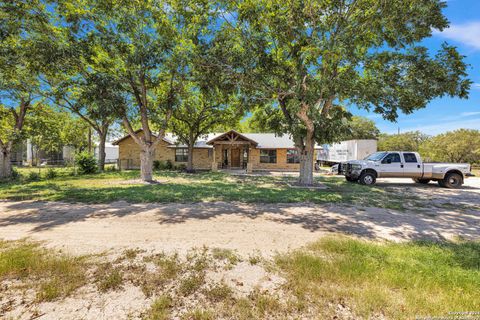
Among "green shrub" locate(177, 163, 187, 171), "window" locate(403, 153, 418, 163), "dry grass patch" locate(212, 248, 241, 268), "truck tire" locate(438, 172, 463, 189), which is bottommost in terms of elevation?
"dry grass patch" locate(212, 248, 241, 268)

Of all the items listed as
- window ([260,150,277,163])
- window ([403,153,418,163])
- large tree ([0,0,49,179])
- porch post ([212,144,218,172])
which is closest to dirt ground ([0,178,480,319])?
window ([403,153,418,163])

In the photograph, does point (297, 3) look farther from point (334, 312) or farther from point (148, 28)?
point (334, 312)

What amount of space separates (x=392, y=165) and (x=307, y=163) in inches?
197

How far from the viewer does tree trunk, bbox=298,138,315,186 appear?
11.8 metres

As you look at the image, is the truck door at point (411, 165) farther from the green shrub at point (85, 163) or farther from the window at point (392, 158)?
the green shrub at point (85, 163)

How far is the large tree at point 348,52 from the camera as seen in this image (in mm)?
8180

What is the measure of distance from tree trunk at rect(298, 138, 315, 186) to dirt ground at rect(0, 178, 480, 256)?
15.1 ft

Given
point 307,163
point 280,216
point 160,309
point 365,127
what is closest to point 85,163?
point 307,163

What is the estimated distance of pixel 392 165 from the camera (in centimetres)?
1209

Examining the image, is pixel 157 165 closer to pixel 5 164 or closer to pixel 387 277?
pixel 5 164

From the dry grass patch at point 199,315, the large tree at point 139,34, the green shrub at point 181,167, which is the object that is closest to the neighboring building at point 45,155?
the green shrub at point 181,167

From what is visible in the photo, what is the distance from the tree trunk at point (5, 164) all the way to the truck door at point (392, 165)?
2354cm

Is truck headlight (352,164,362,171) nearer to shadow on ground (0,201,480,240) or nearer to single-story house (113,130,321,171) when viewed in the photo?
shadow on ground (0,201,480,240)

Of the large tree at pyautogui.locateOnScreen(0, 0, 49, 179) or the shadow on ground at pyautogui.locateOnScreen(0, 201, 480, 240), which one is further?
the large tree at pyautogui.locateOnScreen(0, 0, 49, 179)
